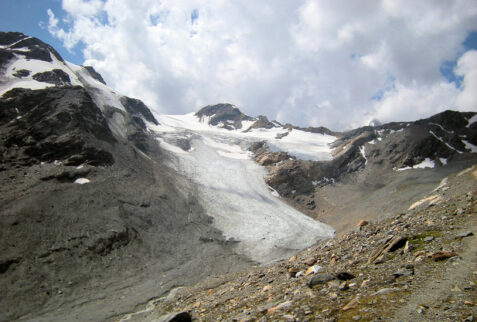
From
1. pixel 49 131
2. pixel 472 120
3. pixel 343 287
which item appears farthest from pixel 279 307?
pixel 472 120

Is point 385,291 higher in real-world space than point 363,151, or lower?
lower

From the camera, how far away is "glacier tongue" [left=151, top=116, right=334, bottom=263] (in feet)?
150

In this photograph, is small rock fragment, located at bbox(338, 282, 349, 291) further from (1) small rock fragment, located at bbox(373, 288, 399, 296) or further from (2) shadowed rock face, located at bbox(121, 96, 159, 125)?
(2) shadowed rock face, located at bbox(121, 96, 159, 125)

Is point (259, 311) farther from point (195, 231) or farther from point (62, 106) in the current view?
point (62, 106)

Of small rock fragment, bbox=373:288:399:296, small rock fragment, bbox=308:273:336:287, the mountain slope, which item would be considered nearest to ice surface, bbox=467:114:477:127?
the mountain slope

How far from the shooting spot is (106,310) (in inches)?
930

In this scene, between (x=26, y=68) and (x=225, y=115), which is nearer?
(x=26, y=68)

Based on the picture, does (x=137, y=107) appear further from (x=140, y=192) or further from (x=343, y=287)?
(x=343, y=287)

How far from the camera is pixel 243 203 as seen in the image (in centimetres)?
5953

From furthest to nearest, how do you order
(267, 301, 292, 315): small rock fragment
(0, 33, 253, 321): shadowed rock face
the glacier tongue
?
the glacier tongue < (0, 33, 253, 321): shadowed rock face < (267, 301, 292, 315): small rock fragment

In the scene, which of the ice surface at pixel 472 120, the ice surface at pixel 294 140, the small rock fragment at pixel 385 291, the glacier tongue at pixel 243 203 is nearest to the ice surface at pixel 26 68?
the glacier tongue at pixel 243 203

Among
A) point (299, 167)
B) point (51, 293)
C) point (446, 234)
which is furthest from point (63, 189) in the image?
point (299, 167)

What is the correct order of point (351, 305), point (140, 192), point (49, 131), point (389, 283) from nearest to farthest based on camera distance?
1. point (351, 305)
2. point (389, 283)
3. point (140, 192)
4. point (49, 131)

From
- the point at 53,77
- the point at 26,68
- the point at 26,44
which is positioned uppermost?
the point at 26,44
